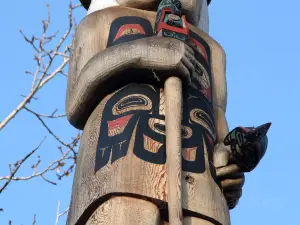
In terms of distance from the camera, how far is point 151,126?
4.70m

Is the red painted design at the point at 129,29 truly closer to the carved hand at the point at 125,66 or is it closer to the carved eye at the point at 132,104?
the carved hand at the point at 125,66

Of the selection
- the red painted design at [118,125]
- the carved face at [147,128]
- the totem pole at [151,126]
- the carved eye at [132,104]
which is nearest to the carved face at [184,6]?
the totem pole at [151,126]

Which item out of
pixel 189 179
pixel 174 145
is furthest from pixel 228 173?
pixel 174 145

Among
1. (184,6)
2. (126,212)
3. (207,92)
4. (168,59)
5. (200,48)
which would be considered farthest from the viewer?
(184,6)

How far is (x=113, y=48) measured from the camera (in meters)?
5.08

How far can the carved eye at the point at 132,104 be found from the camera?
15.8ft

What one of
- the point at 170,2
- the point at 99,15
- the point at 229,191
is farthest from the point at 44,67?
the point at 229,191

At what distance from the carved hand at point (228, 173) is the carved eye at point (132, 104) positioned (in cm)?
53

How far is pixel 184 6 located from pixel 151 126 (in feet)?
4.60

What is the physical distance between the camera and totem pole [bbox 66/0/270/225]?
4.38 m

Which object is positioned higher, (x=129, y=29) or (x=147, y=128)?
(x=129, y=29)

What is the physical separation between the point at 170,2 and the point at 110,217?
5.73ft

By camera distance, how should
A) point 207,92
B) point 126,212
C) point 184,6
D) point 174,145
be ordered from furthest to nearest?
point 184,6, point 207,92, point 174,145, point 126,212

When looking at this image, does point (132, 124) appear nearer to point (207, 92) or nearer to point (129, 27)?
point (207, 92)
